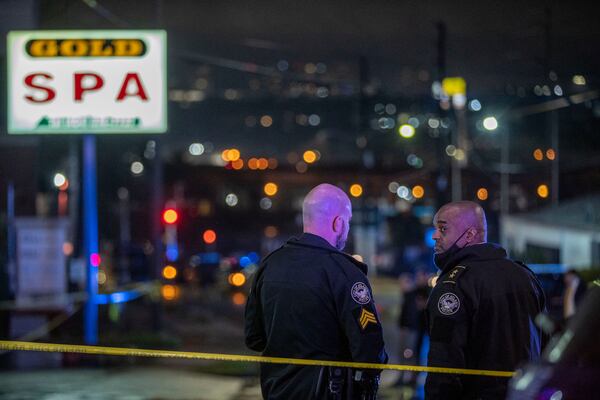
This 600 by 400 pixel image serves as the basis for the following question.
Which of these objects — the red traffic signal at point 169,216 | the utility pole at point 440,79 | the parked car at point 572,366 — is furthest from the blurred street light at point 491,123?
the parked car at point 572,366

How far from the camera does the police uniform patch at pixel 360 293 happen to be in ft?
17.4

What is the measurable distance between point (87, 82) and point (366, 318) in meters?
12.5

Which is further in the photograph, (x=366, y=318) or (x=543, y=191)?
(x=543, y=191)

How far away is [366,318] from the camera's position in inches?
207

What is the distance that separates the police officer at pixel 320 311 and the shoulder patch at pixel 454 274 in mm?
438

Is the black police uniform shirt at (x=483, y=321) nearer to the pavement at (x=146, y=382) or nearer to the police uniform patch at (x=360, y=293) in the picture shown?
the police uniform patch at (x=360, y=293)

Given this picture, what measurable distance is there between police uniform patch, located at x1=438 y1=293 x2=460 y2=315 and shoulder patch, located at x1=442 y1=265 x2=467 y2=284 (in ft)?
0.32

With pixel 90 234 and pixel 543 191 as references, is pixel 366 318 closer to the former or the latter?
pixel 90 234

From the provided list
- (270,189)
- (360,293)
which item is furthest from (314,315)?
(270,189)

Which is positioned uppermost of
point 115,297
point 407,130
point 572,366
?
point 407,130

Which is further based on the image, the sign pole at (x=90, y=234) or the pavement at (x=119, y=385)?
the sign pole at (x=90, y=234)

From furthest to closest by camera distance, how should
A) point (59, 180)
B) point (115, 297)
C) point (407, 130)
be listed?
point (59, 180), point (407, 130), point (115, 297)

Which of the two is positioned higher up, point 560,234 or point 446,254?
point 446,254

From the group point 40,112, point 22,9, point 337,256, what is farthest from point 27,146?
point 337,256
